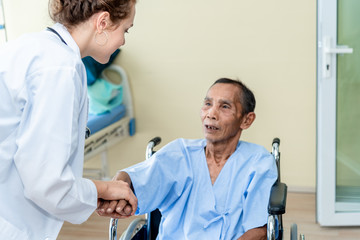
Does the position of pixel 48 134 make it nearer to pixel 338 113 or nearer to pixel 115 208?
Result: pixel 115 208

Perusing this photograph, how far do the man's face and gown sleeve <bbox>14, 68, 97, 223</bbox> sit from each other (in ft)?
3.09

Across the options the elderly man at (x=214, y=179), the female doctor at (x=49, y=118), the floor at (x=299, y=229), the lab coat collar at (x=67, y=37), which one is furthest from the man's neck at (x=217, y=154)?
the floor at (x=299, y=229)

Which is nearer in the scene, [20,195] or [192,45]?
[20,195]

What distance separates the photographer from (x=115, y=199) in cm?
133

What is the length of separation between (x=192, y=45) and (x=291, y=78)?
76 cm

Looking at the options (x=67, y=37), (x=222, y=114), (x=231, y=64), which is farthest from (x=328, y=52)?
(x=67, y=37)

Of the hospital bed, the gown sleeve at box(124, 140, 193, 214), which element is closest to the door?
the gown sleeve at box(124, 140, 193, 214)

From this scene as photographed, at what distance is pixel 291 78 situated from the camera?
3510mm

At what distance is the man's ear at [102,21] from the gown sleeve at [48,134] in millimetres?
200

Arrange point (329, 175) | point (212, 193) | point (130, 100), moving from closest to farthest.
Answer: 1. point (212, 193)
2. point (329, 175)
3. point (130, 100)

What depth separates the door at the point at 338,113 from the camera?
287 cm

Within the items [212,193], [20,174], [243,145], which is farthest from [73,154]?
[243,145]

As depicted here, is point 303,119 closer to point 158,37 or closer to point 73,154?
point 158,37

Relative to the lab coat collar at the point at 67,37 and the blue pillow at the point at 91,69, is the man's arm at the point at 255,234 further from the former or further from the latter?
the blue pillow at the point at 91,69
